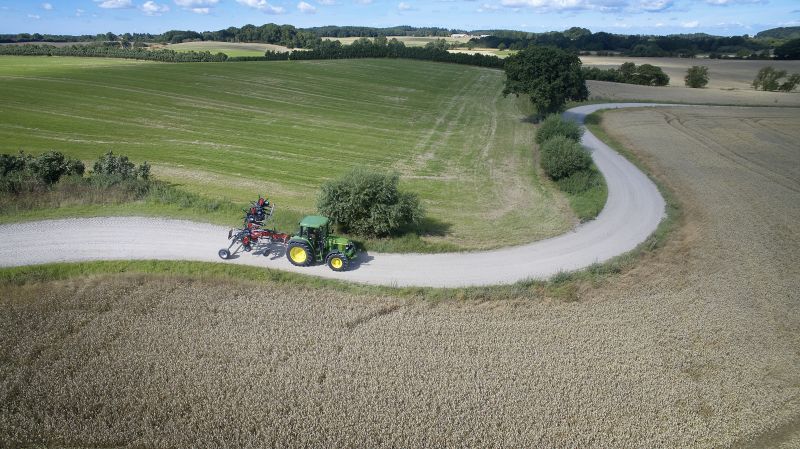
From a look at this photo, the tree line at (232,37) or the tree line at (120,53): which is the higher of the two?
the tree line at (232,37)

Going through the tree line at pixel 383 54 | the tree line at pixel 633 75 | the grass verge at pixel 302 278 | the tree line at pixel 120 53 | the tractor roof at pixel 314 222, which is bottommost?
the grass verge at pixel 302 278

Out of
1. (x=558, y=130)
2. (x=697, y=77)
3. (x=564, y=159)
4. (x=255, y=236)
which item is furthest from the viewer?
(x=697, y=77)

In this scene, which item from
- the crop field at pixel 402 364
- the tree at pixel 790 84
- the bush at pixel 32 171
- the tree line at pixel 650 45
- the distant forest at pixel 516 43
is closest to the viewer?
the crop field at pixel 402 364

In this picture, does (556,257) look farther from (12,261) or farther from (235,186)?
(12,261)

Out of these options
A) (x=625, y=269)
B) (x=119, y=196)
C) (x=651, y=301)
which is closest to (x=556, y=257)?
(x=625, y=269)

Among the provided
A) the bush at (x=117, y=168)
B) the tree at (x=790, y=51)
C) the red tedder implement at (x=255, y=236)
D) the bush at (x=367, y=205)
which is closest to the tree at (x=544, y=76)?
the bush at (x=367, y=205)

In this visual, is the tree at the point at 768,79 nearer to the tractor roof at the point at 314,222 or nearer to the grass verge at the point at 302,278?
the grass verge at the point at 302,278

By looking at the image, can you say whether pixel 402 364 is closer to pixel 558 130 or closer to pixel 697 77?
pixel 558 130

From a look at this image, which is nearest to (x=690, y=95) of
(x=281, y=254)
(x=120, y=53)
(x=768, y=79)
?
(x=768, y=79)
